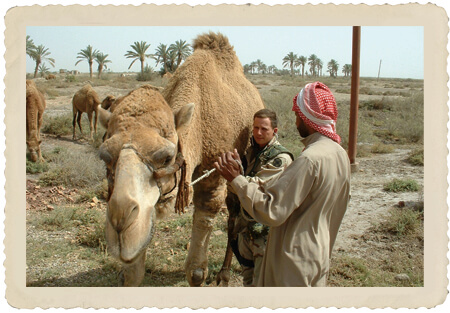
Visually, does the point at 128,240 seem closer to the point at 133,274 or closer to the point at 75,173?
the point at 133,274

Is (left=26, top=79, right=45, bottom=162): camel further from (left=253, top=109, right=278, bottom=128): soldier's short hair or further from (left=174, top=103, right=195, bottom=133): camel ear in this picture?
(left=253, top=109, right=278, bottom=128): soldier's short hair

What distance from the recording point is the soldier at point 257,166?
142 inches

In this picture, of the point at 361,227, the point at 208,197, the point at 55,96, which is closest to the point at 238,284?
the point at 208,197

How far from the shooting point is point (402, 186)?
8852 millimetres

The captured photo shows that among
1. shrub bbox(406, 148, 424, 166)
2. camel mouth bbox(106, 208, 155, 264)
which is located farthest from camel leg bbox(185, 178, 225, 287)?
shrub bbox(406, 148, 424, 166)

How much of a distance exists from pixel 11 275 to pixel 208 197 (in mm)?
2374

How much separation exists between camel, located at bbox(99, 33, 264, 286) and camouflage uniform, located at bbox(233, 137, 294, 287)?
0.60 m

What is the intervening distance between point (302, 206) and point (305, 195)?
13 cm

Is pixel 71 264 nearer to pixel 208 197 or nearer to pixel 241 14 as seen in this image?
pixel 208 197

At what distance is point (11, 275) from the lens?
3342 millimetres

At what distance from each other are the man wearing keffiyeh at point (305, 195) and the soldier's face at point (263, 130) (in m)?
0.94

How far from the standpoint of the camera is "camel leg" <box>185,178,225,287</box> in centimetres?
506

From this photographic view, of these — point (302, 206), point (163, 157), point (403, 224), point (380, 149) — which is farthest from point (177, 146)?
point (380, 149)

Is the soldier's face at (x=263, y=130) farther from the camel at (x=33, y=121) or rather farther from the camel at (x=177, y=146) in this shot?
the camel at (x=33, y=121)
